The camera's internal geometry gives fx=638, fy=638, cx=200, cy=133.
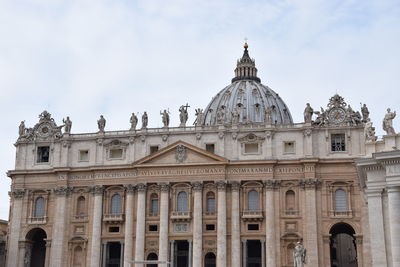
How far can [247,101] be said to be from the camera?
4173 inches

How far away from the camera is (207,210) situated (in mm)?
69312

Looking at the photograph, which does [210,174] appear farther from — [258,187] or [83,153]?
[83,153]

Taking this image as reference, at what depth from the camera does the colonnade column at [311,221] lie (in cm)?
6494

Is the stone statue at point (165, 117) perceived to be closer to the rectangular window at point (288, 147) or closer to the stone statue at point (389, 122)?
the rectangular window at point (288, 147)

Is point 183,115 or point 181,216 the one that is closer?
point 181,216

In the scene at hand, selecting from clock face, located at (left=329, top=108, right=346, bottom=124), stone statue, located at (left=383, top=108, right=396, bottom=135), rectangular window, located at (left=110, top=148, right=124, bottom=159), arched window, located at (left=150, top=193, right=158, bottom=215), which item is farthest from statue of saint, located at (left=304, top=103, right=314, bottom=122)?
stone statue, located at (left=383, top=108, right=396, bottom=135)

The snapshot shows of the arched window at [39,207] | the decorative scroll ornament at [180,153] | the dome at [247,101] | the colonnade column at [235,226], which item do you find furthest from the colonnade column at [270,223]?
the dome at [247,101]

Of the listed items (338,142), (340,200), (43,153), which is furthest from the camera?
(43,153)

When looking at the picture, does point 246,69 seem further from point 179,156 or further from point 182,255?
point 182,255

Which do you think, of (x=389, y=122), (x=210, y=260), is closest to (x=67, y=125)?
(x=210, y=260)

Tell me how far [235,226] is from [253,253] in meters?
4.41

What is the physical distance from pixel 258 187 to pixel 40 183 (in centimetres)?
2548

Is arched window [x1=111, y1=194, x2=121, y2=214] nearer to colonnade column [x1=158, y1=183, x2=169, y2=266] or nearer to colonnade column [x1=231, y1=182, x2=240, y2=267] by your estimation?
colonnade column [x1=158, y1=183, x2=169, y2=266]

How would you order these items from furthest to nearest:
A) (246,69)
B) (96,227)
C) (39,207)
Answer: (246,69) < (39,207) < (96,227)
